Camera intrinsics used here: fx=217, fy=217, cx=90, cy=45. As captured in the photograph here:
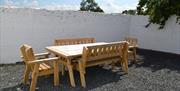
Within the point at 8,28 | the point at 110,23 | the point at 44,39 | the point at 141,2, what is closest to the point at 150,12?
the point at 141,2

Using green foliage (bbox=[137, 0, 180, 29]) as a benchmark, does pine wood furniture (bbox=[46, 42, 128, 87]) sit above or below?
below

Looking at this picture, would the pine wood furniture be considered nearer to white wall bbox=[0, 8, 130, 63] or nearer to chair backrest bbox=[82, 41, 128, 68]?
chair backrest bbox=[82, 41, 128, 68]

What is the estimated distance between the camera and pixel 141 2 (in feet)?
30.6

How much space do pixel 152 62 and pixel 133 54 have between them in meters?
0.75

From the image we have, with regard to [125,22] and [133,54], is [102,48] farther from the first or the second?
[125,22]

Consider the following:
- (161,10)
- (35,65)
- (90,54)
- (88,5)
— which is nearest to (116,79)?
(90,54)

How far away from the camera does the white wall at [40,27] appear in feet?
19.7

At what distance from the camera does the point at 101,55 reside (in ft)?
16.3

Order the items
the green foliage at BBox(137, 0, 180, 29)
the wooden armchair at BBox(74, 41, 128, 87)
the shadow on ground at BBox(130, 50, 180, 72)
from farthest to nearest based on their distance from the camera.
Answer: the green foliage at BBox(137, 0, 180, 29) → the shadow on ground at BBox(130, 50, 180, 72) → the wooden armchair at BBox(74, 41, 128, 87)

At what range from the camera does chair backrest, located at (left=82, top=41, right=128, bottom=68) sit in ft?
15.1

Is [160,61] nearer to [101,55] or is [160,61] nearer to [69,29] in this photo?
[101,55]

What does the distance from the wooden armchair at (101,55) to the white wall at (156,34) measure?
12.8 feet

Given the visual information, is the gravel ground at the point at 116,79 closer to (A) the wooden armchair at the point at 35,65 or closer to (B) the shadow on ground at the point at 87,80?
(B) the shadow on ground at the point at 87,80

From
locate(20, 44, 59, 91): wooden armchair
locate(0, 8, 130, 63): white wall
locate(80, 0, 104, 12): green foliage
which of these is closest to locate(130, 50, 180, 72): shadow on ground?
locate(0, 8, 130, 63): white wall
